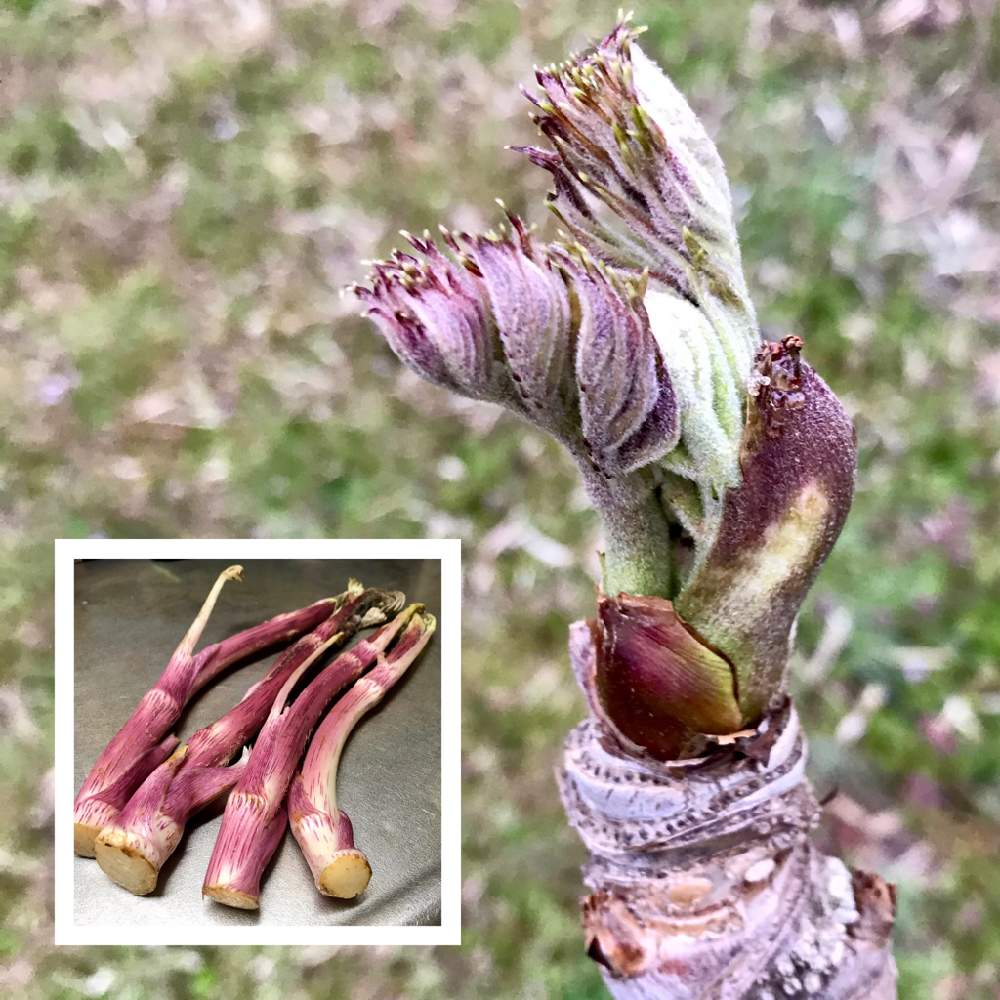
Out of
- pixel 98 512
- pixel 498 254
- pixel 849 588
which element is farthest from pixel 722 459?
pixel 98 512

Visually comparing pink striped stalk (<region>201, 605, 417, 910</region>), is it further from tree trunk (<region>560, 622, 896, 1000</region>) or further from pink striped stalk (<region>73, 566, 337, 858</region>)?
tree trunk (<region>560, 622, 896, 1000</region>)

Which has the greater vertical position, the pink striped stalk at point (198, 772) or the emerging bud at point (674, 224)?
the emerging bud at point (674, 224)

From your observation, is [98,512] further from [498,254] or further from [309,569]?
[498,254]

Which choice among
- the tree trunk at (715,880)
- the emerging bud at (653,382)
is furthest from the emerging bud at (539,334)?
the tree trunk at (715,880)

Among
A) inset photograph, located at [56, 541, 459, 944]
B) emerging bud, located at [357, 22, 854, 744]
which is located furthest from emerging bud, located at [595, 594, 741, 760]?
inset photograph, located at [56, 541, 459, 944]

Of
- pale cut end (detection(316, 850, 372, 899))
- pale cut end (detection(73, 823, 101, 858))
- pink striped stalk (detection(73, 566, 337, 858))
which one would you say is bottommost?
pale cut end (detection(316, 850, 372, 899))

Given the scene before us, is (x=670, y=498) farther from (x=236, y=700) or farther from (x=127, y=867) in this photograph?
(x=127, y=867)

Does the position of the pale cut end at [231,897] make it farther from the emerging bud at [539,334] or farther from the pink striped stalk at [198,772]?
the emerging bud at [539,334]

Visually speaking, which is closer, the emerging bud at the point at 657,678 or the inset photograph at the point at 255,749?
the emerging bud at the point at 657,678
